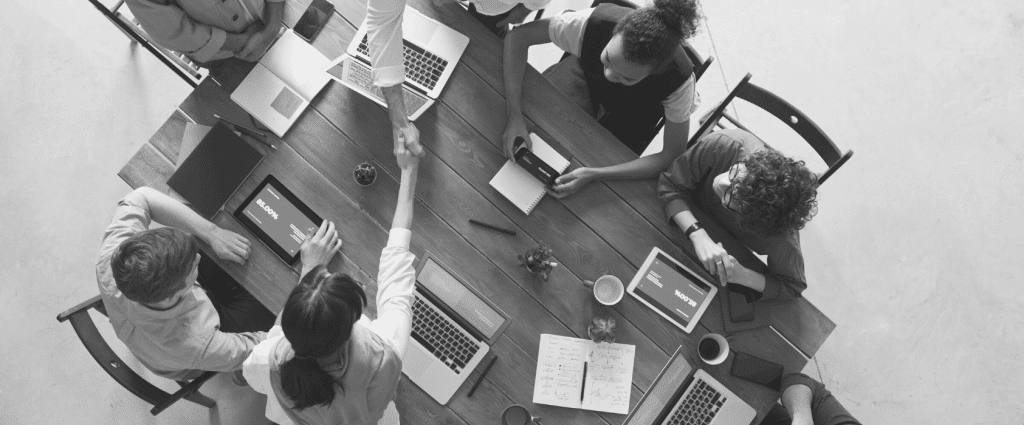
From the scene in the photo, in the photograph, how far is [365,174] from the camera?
210cm

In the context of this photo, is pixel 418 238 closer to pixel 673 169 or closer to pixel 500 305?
pixel 500 305

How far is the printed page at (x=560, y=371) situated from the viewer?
2092 millimetres

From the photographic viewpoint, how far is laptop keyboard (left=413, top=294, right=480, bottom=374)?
2.08 meters

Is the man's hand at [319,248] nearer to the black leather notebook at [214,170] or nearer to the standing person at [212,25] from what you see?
the black leather notebook at [214,170]

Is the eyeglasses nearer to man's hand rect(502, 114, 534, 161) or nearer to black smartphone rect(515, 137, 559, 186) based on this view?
black smartphone rect(515, 137, 559, 186)

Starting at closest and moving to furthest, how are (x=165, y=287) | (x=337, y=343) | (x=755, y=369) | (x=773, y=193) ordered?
(x=337, y=343), (x=165, y=287), (x=773, y=193), (x=755, y=369)

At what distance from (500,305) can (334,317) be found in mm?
730

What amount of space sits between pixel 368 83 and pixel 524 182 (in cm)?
64

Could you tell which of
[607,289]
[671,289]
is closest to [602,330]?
[607,289]

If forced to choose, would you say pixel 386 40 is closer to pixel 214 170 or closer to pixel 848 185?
pixel 214 170

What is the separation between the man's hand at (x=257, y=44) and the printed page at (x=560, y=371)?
1.37 metres

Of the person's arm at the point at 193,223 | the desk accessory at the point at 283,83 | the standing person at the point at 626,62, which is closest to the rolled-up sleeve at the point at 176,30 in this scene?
the desk accessory at the point at 283,83

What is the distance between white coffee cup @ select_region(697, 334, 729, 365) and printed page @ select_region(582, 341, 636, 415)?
23 centimetres

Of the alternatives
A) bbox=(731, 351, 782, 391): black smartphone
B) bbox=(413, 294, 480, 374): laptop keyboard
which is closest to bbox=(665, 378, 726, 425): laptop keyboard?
bbox=(731, 351, 782, 391): black smartphone
